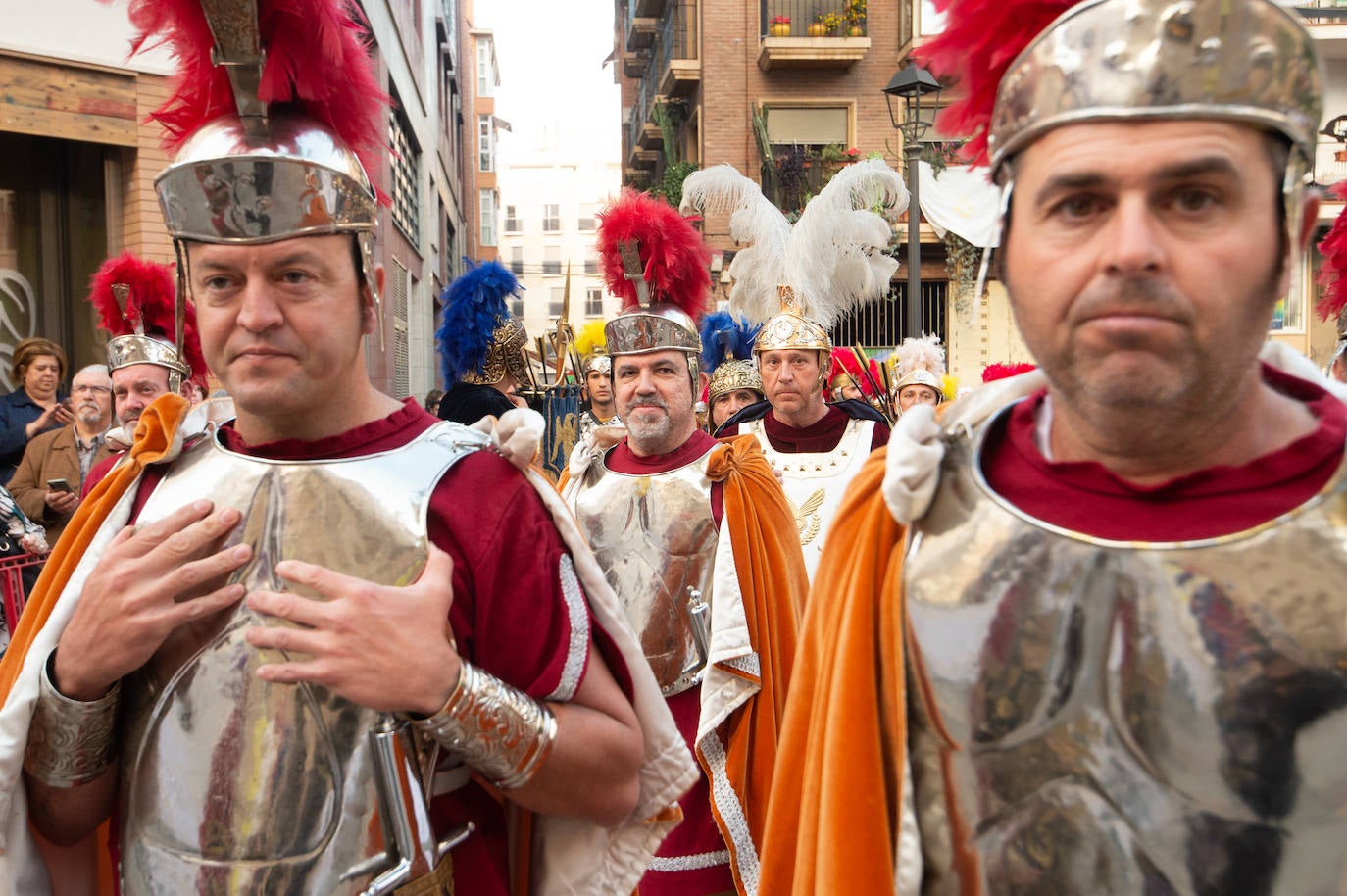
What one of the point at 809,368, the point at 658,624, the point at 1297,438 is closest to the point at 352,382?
the point at 1297,438

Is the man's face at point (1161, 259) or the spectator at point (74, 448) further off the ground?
the man's face at point (1161, 259)

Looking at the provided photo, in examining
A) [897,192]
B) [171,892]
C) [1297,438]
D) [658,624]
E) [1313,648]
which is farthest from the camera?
[897,192]

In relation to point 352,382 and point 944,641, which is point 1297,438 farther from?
point 352,382

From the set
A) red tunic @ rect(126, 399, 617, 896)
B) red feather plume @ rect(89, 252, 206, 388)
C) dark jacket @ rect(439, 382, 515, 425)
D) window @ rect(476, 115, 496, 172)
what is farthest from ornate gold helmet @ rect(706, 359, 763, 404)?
window @ rect(476, 115, 496, 172)

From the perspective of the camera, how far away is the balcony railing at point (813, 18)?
21.4 m

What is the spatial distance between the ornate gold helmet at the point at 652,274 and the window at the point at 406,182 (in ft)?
32.5

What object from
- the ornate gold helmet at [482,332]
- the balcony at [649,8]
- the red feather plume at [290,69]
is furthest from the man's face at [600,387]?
the balcony at [649,8]

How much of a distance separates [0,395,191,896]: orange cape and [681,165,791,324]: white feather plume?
24.7 ft

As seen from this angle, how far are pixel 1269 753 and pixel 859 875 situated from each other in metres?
0.55

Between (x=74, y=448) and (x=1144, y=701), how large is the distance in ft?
20.0

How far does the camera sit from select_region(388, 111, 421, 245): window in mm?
15477

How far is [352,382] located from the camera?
197 cm

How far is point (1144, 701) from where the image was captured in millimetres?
1374

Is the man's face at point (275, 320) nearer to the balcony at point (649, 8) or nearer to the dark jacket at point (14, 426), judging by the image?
the dark jacket at point (14, 426)
